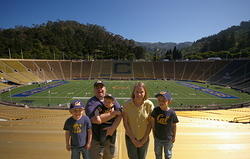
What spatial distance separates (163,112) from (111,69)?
210 feet

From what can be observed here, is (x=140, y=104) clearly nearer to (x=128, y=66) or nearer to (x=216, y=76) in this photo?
(x=216, y=76)

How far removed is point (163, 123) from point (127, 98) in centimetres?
2552

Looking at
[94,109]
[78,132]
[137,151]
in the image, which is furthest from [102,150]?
[94,109]

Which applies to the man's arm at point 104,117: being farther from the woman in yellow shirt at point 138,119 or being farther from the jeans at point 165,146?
the jeans at point 165,146

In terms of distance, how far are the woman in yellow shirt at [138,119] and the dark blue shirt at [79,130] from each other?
2.38ft

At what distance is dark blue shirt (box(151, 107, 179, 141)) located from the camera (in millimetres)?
3018

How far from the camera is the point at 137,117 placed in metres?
2.79

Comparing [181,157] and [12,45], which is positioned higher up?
[12,45]

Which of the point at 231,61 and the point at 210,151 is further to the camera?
the point at 231,61

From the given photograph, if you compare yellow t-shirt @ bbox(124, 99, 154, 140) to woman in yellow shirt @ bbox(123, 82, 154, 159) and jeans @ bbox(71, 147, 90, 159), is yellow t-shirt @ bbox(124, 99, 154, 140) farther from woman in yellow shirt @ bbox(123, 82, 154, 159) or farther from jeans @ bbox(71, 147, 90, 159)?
jeans @ bbox(71, 147, 90, 159)

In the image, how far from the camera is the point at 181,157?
10.6ft

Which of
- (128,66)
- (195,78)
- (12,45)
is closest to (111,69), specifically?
(128,66)

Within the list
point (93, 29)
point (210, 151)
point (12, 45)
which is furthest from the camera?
point (93, 29)

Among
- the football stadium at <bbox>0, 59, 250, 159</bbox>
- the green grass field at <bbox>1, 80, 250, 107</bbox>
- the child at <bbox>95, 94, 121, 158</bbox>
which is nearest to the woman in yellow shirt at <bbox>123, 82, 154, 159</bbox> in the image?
the child at <bbox>95, 94, 121, 158</bbox>
